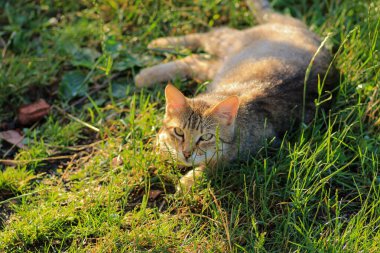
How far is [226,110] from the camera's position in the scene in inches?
125

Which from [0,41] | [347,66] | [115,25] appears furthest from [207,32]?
[0,41]

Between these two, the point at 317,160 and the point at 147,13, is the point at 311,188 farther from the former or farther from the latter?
the point at 147,13

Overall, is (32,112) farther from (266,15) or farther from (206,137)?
(266,15)

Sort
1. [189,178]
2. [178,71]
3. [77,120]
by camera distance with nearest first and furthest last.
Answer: [189,178]
[77,120]
[178,71]

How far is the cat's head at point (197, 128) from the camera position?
3.15m

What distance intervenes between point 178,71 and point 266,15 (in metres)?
0.92

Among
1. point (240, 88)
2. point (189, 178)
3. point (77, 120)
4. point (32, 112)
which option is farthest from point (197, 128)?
point (32, 112)

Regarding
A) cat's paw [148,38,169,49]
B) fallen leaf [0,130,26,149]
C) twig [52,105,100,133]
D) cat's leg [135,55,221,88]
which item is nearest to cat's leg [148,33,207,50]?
cat's paw [148,38,169,49]

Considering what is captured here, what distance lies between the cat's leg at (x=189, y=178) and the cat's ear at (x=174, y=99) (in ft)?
1.23

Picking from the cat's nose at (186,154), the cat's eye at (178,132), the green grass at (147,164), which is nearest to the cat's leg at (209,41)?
the green grass at (147,164)

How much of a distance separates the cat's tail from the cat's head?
1.47 m

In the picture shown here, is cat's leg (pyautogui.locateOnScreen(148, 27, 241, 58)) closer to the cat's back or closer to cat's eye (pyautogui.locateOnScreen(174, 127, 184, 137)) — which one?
the cat's back

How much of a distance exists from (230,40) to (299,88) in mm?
979

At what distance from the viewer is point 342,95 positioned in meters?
3.66
